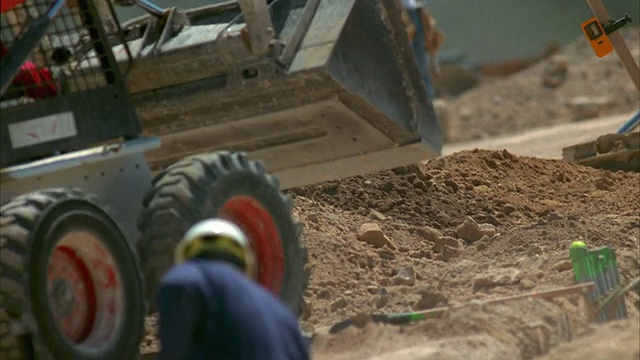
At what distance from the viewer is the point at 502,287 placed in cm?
1014

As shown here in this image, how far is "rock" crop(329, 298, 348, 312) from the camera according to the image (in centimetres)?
1027

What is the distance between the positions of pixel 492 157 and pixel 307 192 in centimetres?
226

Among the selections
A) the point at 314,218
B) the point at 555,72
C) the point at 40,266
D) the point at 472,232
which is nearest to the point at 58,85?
the point at 40,266

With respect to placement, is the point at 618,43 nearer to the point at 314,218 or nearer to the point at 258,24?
the point at 314,218

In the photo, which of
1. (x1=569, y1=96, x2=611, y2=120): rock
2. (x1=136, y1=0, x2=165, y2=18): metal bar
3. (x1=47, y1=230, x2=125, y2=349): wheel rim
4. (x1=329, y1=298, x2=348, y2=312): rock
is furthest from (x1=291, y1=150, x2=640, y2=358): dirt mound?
(x1=569, y1=96, x2=611, y2=120): rock

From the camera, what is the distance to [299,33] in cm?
1026

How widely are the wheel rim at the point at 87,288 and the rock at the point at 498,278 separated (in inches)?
99.3

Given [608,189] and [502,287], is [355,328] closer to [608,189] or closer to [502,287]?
[502,287]

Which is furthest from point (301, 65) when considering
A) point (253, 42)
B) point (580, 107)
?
point (580, 107)

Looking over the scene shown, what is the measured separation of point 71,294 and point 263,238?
1.40 meters

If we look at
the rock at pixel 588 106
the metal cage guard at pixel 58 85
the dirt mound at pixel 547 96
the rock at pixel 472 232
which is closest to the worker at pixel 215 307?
the metal cage guard at pixel 58 85

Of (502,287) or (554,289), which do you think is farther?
(502,287)

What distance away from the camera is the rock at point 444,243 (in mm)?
11875

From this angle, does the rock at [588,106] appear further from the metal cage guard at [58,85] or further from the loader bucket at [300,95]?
the metal cage guard at [58,85]
